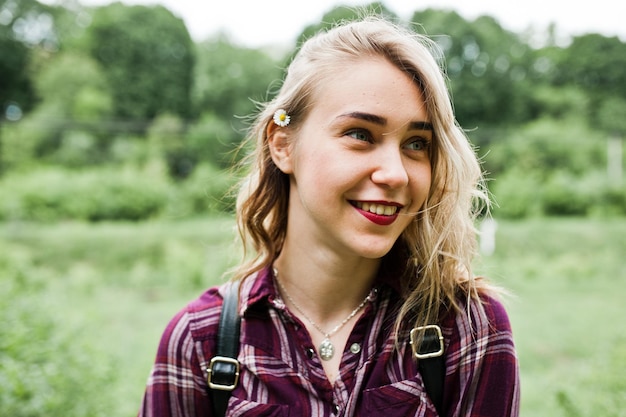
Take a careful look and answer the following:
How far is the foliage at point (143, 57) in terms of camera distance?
33.1m

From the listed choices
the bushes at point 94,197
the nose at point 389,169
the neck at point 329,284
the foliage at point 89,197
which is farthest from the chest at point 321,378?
the foliage at point 89,197

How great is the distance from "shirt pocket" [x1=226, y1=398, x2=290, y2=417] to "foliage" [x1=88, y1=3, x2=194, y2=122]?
3215 cm

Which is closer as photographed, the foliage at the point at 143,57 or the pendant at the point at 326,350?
the pendant at the point at 326,350

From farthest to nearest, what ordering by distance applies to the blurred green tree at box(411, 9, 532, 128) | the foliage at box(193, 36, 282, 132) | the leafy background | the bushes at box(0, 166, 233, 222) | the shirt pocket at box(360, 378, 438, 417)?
the foliage at box(193, 36, 282, 132) < the blurred green tree at box(411, 9, 532, 128) < the bushes at box(0, 166, 233, 222) < the leafy background < the shirt pocket at box(360, 378, 438, 417)

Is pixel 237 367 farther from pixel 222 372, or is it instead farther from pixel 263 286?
pixel 263 286

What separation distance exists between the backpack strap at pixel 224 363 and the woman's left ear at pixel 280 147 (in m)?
0.40

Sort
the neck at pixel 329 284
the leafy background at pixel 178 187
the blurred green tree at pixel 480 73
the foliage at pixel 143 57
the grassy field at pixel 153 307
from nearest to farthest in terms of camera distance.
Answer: the neck at pixel 329 284 < the grassy field at pixel 153 307 < the leafy background at pixel 178 187 < the blurred green tree at pixel 480 73 < the foliage at pixel 143 57

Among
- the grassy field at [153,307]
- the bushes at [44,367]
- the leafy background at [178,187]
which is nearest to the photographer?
the bushes at [44,367]

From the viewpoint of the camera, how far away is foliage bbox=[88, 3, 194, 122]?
1302 inches

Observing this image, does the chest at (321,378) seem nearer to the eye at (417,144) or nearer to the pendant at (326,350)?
the pendant at (326,350)

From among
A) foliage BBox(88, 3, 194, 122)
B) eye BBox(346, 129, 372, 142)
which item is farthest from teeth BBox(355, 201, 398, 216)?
foliage BBox(88, 3, 194, 122)

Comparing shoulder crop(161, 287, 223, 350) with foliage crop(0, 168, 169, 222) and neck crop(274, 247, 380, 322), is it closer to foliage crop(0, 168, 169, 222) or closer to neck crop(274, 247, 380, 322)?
neck crop(274, 247, 380, 322)

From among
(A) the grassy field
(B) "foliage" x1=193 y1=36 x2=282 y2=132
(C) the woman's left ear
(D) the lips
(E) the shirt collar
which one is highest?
(B) "foliage" x1=193 y1=36 x2=282 y2=132

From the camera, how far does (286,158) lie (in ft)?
5.32
